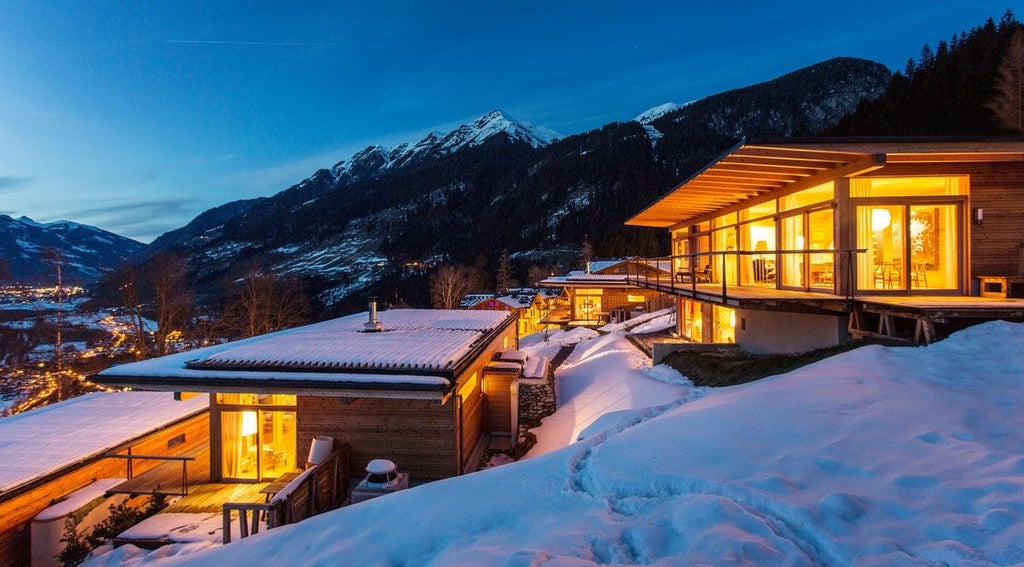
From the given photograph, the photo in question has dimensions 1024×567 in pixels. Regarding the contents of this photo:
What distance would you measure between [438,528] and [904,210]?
36.1 ft

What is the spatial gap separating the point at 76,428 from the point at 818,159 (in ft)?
55.6

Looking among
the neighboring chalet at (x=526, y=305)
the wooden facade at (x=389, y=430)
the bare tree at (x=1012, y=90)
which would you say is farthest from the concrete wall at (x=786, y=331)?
the bare tree at (x=1012, y=90)

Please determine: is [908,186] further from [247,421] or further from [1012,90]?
[1012,90]

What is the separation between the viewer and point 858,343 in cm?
877

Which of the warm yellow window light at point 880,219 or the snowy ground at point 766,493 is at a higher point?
the warm yellow window light at point 880,219

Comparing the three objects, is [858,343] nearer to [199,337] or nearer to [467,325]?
[467,325]

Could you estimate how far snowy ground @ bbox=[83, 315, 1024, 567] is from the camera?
130 inches

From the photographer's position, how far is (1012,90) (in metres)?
33.6

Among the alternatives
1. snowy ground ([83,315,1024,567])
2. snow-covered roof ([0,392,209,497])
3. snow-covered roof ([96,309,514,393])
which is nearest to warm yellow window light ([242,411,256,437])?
snow-covered roof ([96,309,514,393])

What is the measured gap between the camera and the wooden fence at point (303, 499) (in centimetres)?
690

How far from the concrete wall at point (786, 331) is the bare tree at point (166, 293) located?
79.6ft

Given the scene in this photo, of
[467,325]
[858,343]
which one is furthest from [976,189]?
[467,325]

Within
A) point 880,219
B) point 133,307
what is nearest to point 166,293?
point 133,307

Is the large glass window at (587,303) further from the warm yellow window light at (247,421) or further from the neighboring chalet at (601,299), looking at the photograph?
the warm yellow window light at (247,421)
